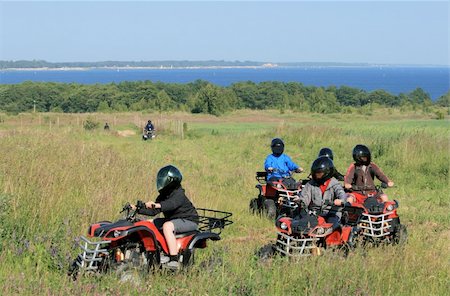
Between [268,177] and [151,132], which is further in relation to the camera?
[151,132]

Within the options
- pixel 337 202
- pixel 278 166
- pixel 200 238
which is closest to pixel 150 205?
pixel 200 238

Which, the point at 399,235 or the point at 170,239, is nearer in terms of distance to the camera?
the point at 170,239

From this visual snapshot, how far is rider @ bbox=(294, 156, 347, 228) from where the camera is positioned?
8.12 m

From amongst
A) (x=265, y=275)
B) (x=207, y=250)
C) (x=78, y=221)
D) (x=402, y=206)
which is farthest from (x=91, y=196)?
(x=402, y=206)

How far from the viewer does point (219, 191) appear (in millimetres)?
14570

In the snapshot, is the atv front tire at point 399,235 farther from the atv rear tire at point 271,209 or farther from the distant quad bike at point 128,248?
the distant quad bike at point 128,248

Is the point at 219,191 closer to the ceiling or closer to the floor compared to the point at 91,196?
closer to the floor

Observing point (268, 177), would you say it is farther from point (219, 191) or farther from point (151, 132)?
point (151, 132)

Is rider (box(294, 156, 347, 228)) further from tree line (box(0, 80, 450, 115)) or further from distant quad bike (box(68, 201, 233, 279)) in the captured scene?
tree line (box(0, 80, 450, 115))

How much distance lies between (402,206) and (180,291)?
9329 mm

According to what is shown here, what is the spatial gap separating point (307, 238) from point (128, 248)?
2.19m

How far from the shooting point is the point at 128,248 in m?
6.66

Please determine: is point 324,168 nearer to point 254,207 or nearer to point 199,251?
point 199,251

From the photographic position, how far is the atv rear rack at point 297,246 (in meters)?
7.25
